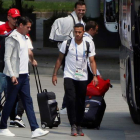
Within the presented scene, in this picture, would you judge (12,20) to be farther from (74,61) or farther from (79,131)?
(79,131)

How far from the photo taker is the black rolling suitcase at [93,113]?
884 cm

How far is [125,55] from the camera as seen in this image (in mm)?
9266

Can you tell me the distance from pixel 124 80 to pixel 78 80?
157 centimetres

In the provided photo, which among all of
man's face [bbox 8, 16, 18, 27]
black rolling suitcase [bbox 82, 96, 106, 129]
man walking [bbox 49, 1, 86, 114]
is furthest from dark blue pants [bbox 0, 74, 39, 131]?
man walking [bbox 49, 1, 86, 114]

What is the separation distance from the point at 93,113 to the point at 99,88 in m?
0.39

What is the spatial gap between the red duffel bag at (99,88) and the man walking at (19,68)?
52.3 inches

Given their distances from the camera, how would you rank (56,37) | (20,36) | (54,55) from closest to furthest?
(20,36)
(56,37)
(54,55)

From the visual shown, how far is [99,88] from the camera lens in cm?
896

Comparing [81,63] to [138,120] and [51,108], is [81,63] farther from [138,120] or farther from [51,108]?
[138,120]

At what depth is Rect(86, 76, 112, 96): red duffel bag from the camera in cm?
894

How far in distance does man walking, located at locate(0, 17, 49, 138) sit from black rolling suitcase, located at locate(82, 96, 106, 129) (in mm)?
1047

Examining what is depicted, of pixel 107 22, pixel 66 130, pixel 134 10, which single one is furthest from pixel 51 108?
pixel 107 22

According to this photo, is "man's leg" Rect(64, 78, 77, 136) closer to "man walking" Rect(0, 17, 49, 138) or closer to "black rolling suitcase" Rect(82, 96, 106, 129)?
"man walking" Rect(0, 17, 49, 138)

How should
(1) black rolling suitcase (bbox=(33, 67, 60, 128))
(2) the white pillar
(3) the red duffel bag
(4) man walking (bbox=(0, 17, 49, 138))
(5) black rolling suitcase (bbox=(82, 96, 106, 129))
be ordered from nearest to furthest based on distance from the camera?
1. (4) man walking (bbox=(0, 17, 49, 138))
2. (1) black rolling suitcase (bbox=(33, 67, 60, 128))
3. (5) black rolling suitcase (bbox=(82, 96, 106, 129))
4. (3) the red duffel bag
5. (2) the white pillar
